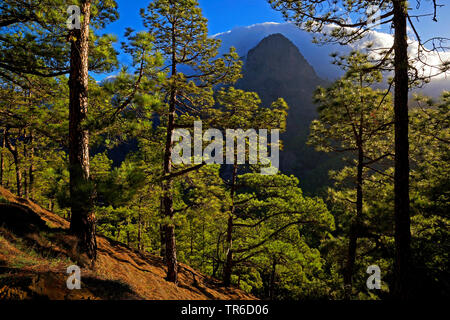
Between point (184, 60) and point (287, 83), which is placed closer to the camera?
point (184, 60)

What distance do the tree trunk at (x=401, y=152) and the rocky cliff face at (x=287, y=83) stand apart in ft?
355

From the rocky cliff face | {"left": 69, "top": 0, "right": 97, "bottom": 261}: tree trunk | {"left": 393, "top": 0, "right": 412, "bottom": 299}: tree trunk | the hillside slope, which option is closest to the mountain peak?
the rocky cliff face

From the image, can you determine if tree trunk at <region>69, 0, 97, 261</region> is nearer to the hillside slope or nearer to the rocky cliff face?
the hillside slope

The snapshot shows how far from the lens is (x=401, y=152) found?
4465mm

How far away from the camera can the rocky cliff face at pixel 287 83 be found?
11900 cm

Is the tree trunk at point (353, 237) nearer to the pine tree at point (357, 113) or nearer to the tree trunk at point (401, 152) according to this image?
the pine tree at point (357, 113)

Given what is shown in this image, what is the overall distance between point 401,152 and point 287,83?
6012 inches

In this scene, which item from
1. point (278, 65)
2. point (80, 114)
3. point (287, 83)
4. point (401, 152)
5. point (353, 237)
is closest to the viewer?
point (401, 152)

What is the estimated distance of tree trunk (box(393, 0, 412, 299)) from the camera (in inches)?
169

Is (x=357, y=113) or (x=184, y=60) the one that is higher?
(x=184, y=60)

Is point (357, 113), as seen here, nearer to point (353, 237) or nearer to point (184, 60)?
point (353, 237)

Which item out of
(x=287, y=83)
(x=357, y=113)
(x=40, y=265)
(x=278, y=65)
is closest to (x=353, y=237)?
(x=357, y=113)
